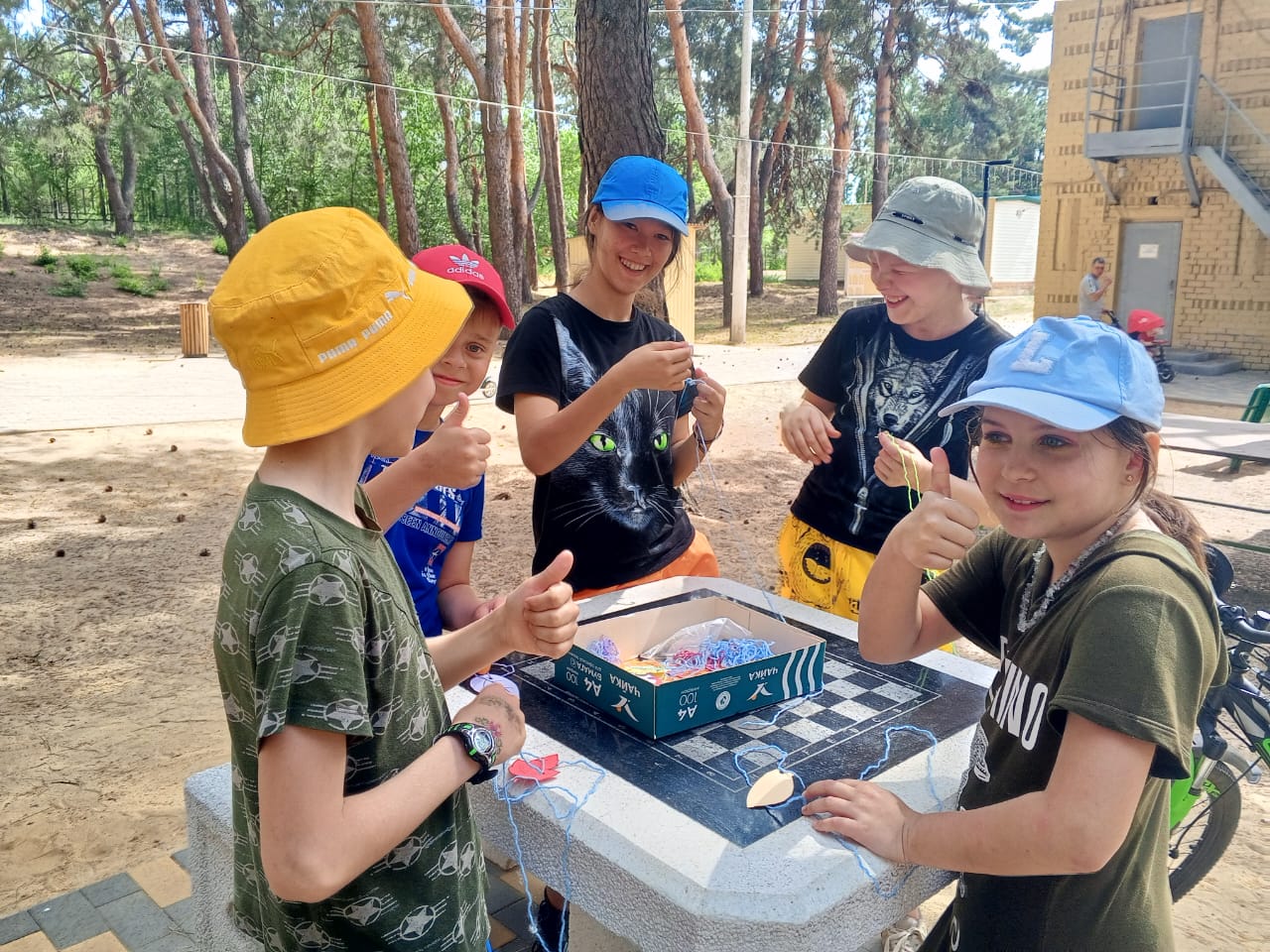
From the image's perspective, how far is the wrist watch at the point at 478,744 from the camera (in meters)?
1.38

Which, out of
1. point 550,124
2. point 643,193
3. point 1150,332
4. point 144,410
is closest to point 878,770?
point 643,193

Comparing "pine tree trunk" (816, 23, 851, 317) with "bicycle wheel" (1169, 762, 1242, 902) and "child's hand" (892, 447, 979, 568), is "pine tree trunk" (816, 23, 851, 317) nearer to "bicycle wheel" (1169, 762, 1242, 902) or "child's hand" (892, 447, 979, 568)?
"bicycle wheel" (1169, 762, 1242, 902)

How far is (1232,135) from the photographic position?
1605cm

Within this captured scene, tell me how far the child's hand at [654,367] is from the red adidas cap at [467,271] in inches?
14.1

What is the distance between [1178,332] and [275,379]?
1869 centimetres

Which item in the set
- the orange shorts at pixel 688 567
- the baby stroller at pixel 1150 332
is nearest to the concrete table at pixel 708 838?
the orange shorts at pixel 688 567

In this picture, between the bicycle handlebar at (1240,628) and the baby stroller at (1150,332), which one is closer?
the bicycle handlebar at (1240,628)

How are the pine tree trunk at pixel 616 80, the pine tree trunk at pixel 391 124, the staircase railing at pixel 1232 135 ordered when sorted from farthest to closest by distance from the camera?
the staircase railing at pixel 1232 135 → the pine tree trunk at pixel 391 124 → the pine tree trunk at pixel 616 80

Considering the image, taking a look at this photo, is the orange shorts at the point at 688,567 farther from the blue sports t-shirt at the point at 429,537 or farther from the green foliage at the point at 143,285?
the green foliage at the point at 143,285

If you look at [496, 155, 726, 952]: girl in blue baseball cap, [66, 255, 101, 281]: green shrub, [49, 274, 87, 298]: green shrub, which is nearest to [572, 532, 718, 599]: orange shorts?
[496, 155, 726, 952]: girl in blue baseball cap

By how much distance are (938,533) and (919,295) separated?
1046 millimetres

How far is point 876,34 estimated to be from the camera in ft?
71.3

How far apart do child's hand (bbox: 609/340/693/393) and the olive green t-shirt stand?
2.92ft

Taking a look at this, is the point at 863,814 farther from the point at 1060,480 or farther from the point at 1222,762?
the point at 1222,762
